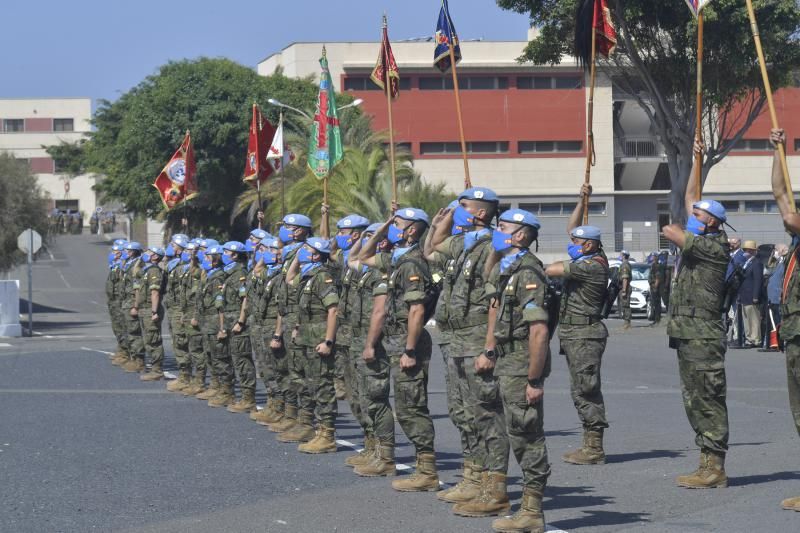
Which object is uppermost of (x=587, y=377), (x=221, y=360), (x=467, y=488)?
(x=587, y=377)

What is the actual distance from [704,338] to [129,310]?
46.1ft

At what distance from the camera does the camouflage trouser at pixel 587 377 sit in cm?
1081

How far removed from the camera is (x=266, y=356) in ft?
46.9

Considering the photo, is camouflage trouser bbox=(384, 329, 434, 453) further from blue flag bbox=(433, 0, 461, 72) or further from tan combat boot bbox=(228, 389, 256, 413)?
blue flag bbox=(433, 0, 461, 72)

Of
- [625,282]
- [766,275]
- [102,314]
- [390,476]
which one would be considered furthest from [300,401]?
[102,314]

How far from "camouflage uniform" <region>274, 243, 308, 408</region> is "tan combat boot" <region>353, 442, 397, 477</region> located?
2288mm

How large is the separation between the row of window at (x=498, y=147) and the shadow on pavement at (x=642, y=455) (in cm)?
4990

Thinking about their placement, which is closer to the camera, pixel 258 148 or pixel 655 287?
pixel 258 148

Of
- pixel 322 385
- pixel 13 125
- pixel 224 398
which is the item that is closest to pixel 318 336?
pixel 322 385

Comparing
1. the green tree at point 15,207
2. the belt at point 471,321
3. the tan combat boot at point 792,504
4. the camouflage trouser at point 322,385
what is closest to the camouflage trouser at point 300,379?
the camouflage trouser at point 322,385

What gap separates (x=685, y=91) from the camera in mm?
30766

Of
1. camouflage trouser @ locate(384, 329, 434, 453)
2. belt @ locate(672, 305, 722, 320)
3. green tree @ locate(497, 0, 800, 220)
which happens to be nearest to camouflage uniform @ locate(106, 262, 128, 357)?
green tree @ locate(497, 0, 800, 220)

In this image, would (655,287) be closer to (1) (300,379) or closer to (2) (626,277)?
(2) (626,277)

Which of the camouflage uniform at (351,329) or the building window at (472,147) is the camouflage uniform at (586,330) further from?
the building window at (472,147)
